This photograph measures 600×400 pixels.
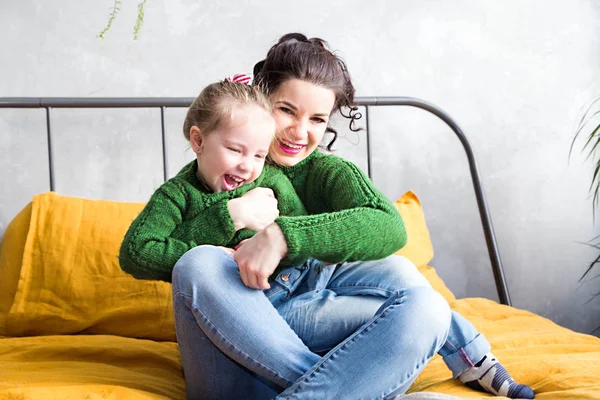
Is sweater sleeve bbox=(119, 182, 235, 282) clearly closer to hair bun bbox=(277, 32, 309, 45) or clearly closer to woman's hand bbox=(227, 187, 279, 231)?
woman's hand bbox=(227, 187, 279, 231)

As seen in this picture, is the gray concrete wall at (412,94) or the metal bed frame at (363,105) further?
the gray concrete wall at (412,94)

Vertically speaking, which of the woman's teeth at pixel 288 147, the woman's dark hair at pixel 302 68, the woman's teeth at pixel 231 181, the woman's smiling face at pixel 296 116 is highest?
the woman's dark hair at pixel 302 68

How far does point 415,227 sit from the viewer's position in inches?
81.2

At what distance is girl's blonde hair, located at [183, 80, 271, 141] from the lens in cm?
127

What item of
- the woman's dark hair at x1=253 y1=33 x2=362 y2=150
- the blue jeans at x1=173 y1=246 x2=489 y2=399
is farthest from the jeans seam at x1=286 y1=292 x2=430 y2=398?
the woman's dark hair at x1=253 y1=33 x2=362 y2=150

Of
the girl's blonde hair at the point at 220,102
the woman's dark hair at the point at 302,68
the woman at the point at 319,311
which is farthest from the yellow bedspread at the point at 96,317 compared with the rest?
the woman's dark hair at the point at 302,68

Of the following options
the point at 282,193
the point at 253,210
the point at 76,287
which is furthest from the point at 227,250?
the point at 76,287

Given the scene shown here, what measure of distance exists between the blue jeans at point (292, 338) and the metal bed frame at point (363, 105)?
0.80 metres

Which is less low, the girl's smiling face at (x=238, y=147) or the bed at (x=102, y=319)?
the girl's smiling face at (x=238, y=147)

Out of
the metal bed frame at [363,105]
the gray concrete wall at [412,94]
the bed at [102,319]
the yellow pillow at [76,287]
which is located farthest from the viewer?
the gray concrete wall at [412,94]

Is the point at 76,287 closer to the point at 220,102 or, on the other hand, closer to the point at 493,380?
the point at 220,102

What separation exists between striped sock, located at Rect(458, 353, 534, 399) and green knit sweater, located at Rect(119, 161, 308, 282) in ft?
1.20

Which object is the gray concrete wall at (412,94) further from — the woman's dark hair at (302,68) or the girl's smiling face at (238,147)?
the girl's smiling face at (238,147)

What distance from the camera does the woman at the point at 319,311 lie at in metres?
1.10
